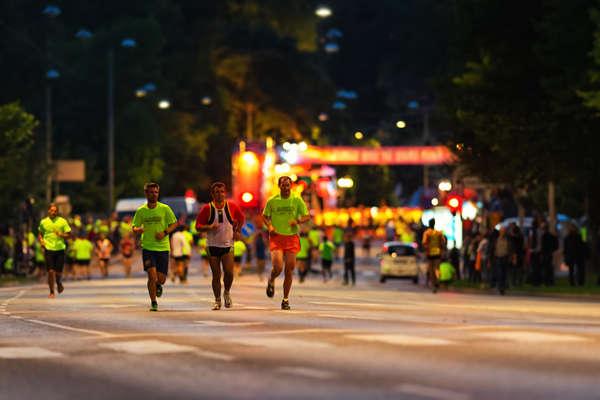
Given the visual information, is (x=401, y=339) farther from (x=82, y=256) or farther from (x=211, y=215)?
(x=82, y=256)

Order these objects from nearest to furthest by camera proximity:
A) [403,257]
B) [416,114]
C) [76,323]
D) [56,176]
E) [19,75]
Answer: [76,323] < [403,257] < [56,176] < [19,75] < [416,114]

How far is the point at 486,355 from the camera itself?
16.5 meters

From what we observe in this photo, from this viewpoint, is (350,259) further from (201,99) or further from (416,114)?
(416,114)

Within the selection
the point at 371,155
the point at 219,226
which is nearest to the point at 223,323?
the point at 219,226

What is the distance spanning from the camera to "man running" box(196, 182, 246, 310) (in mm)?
26312

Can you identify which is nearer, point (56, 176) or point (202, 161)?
point (56, 176)

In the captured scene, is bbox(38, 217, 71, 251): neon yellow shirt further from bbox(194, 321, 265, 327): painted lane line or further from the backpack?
bbox(194, 321, 265, 327): painted lane line

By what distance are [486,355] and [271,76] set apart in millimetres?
101896

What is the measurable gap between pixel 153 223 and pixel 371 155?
273ft

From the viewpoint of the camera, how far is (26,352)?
17656 mm

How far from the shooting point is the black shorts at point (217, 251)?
2650cm

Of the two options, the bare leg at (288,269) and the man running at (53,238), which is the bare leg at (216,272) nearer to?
the bare leg at (288,269)

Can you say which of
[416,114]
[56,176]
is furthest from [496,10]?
[416,114]

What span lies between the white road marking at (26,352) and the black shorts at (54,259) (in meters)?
18.3
